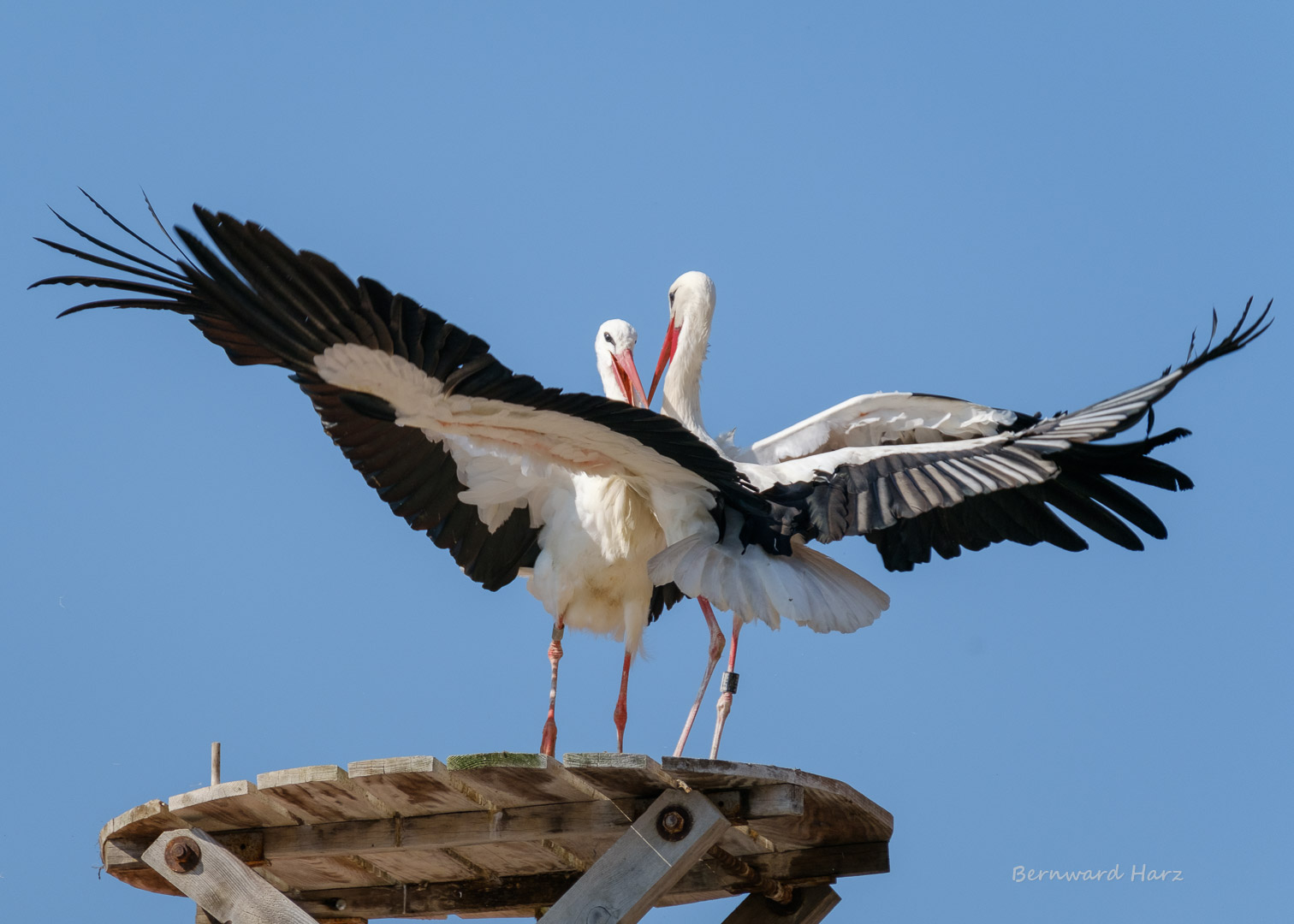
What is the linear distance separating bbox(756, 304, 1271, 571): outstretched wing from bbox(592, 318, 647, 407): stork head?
1034 millimetres

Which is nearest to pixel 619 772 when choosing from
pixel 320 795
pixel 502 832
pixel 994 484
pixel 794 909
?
pixel 502 832

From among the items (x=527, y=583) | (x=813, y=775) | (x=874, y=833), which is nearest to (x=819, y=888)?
(x=874, y=833)

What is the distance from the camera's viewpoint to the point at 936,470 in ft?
20.2

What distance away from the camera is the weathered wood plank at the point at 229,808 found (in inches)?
194

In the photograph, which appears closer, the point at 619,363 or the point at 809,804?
the point at 809,804

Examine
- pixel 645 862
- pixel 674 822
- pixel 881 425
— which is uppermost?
pixel 881 425

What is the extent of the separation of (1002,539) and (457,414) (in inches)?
93.5

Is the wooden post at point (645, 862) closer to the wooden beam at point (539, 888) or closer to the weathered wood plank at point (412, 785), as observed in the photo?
the weathered wood plank at point (412, 785)

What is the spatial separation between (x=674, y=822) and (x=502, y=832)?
0.61m

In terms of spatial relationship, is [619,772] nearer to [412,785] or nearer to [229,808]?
[412,785]

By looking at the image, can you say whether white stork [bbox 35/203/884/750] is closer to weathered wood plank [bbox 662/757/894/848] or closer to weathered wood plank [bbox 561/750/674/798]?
weathered wood plank [bbox 662/757/894/848]

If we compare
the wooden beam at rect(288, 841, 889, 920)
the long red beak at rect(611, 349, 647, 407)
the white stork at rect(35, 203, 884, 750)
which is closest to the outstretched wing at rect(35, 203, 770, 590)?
the white stork at rect(35, 203, 884, 750)

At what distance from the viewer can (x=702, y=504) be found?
642 centimetres

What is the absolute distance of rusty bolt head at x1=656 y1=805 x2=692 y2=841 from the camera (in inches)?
181
